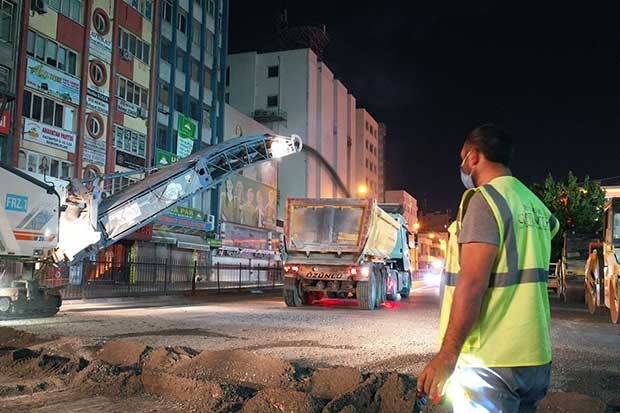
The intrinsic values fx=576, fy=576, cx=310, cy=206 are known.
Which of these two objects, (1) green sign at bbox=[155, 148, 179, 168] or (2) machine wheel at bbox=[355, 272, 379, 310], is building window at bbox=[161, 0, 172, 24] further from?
(2) machine wheel at bbox=[355, 272, 379, 310]

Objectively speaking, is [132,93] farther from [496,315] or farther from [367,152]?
[367,152]

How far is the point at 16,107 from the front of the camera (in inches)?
1053

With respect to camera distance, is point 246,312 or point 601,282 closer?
point 601,282

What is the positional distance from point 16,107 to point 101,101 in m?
6.23

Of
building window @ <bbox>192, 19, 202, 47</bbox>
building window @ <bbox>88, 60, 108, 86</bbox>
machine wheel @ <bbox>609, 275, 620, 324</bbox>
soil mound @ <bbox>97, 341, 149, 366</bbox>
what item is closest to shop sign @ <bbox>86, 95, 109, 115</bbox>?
building window @ <bbox>88, 60, 108, 86</bbox>

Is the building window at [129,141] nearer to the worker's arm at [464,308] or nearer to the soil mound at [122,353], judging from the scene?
the soil mound at [122,353]

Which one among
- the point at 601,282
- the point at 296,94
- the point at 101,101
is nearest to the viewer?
the point at 601,282

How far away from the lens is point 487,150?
269 cm

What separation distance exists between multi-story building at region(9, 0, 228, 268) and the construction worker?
25.3m

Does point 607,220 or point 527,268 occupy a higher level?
point 607,220

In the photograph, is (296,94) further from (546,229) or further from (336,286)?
(546,229)

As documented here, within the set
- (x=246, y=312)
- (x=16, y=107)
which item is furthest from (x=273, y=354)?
(x=16, y=107)

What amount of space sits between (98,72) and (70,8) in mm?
3595

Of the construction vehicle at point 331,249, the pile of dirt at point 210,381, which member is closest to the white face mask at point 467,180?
the pile of dirt at point 210,381
